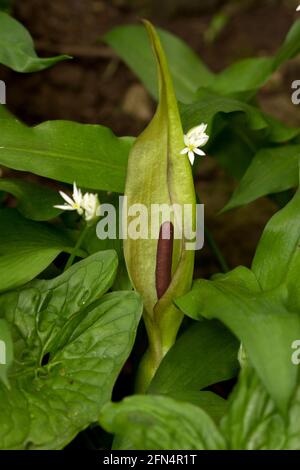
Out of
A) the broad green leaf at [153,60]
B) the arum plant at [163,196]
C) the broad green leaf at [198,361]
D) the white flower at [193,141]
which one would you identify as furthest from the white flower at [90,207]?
the broad green leaf at [153,60]

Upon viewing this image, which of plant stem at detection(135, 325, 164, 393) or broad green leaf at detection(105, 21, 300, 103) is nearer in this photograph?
plant stem at detection(135, 325, 164, 393)

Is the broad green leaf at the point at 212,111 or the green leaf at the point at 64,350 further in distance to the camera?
the broad green leaf at the point at 212,111

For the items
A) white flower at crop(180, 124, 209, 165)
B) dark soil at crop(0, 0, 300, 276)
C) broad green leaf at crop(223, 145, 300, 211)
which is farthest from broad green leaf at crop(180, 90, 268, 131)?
dark soil at crop(0, 0, 300, 276)

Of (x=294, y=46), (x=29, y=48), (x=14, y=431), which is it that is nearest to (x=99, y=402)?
(x=14, y=431)

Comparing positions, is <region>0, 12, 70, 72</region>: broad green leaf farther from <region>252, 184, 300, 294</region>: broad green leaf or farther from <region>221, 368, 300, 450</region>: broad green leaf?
<region>221, 368, 300, 450</region>: broad green leaf

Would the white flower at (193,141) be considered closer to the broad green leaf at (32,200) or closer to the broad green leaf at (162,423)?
the broad green leaf at (32,200)

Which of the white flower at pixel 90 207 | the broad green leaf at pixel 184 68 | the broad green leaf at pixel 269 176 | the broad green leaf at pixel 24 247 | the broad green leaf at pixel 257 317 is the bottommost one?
the broad green leaf at pixel 257 317

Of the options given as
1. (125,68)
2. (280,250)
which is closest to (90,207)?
(280,250)
